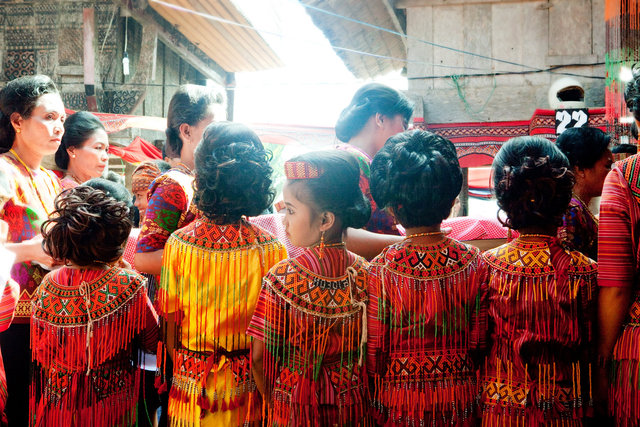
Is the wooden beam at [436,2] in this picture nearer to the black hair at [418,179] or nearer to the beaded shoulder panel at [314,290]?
the black hair at [418,179]

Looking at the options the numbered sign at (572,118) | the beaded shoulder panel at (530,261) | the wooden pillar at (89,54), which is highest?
the wooden pillar at (89,54)

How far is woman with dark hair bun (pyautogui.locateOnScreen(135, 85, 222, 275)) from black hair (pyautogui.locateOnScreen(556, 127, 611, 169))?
1.95m

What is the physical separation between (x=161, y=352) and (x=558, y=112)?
6.26 metres

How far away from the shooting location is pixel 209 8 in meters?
9.49

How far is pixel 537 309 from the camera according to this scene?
5.71 ft

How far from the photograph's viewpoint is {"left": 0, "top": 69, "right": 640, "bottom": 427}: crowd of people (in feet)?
5.58

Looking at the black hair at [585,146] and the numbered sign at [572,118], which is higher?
the numbered sign at [572,118]

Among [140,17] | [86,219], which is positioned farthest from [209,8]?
[86,219]

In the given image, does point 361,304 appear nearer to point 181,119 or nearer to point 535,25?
point 181,119

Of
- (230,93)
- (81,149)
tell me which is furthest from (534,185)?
(230,93)

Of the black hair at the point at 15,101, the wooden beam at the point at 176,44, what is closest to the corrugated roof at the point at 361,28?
the wooden beam at the point at 176,44

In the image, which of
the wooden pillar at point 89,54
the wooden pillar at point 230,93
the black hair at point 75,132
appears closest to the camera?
the black hair at point 75,132

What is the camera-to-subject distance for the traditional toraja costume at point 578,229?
240 cm

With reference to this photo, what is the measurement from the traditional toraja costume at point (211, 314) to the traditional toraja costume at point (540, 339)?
2.87 ft
